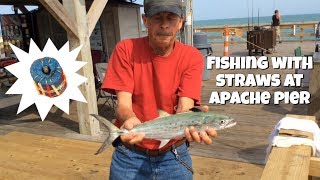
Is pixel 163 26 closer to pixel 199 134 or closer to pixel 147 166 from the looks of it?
pixel 199 134

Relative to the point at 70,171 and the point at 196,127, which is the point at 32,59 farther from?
the point at 196,127

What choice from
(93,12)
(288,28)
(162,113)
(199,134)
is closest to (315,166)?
(199,134)

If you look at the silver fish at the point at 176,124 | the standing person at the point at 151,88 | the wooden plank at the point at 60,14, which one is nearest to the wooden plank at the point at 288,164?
the silver fish at the point at 176,124

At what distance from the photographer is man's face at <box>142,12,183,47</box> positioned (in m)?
2.30

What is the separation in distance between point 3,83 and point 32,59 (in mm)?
7793

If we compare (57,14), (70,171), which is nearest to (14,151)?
(70,171)

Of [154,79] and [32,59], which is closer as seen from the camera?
[154,79]

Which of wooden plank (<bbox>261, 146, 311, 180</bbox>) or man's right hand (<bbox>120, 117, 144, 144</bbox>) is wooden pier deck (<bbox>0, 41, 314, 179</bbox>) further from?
man's right hand (<bbox>120, 117, 144, 144</bbox>)

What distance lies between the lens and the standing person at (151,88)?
242 centimetres

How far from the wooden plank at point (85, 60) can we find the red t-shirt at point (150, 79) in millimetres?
3754

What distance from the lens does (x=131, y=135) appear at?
223 centimetres

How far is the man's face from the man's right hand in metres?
0.59

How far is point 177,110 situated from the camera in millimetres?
2455

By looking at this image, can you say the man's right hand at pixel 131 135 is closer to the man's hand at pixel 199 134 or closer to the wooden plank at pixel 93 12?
the man's hand at pixel 199 134
